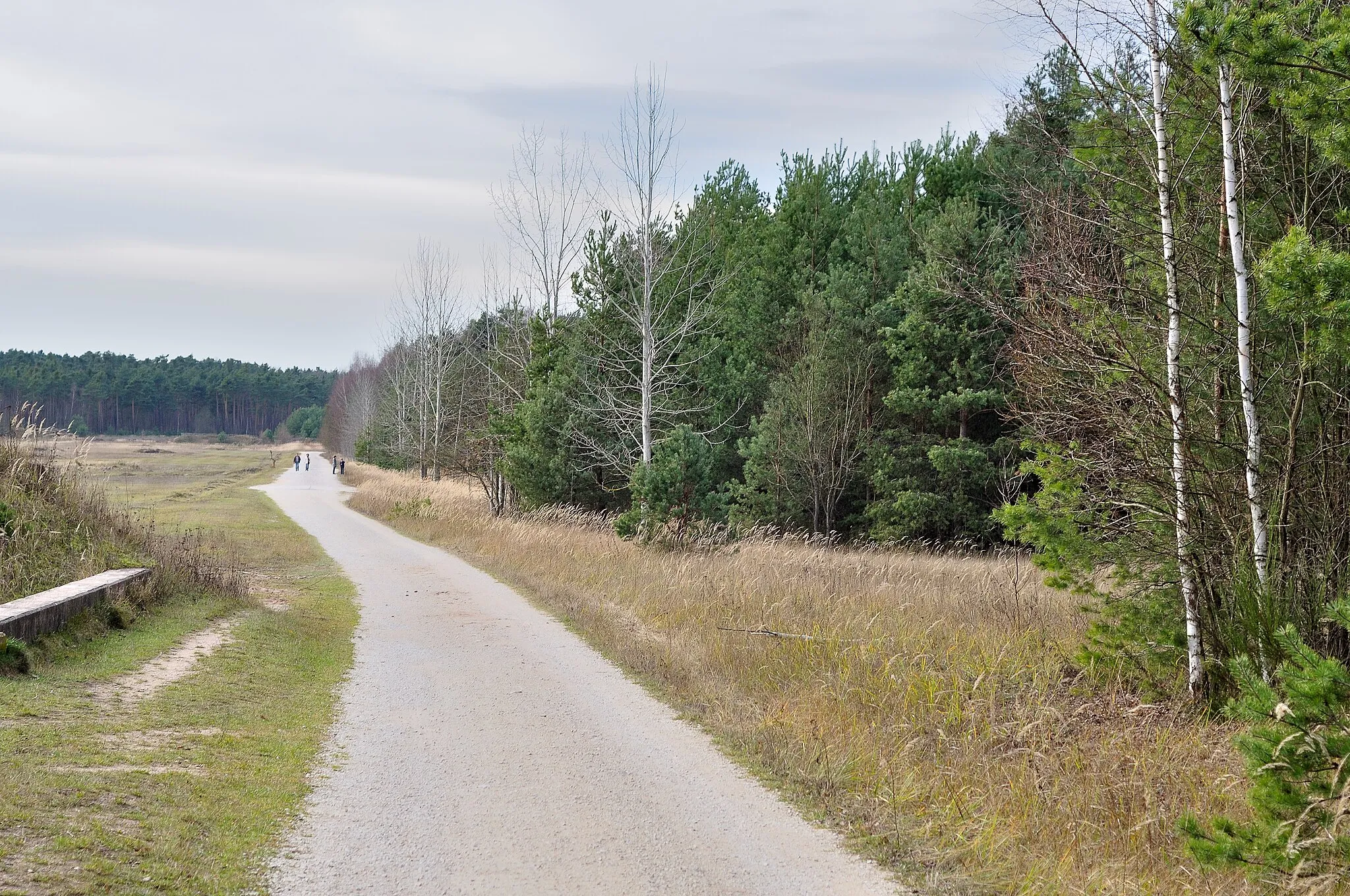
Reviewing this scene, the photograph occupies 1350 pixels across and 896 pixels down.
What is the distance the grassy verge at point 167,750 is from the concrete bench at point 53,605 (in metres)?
0.17

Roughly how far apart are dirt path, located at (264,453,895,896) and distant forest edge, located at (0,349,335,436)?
115 metres

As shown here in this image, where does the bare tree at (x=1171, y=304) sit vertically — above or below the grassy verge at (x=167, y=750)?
above

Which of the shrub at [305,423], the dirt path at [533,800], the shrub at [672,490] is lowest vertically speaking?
the dirt path at [533,800]

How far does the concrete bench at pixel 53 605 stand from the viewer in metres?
8.63

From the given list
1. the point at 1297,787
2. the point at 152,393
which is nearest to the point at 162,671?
the point at 1297,787

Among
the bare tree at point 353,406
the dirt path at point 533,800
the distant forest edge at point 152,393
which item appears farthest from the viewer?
the distant forest edge at point 152,393

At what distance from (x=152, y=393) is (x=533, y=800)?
14391cm

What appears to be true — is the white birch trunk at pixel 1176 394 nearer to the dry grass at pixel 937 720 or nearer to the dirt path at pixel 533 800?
the dry grass at pixel 937 720

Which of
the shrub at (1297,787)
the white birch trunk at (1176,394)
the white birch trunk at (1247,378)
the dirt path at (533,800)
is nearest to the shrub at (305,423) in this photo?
the dirt path at (533,800)

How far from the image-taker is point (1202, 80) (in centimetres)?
746

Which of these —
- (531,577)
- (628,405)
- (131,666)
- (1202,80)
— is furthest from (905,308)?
(131,666)

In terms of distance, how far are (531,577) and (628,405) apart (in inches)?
324

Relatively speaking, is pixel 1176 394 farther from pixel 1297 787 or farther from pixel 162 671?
pixel 162 671

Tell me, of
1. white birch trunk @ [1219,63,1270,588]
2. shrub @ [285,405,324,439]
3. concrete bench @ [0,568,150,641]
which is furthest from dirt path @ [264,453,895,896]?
shrub @ [285,405,324,439]
